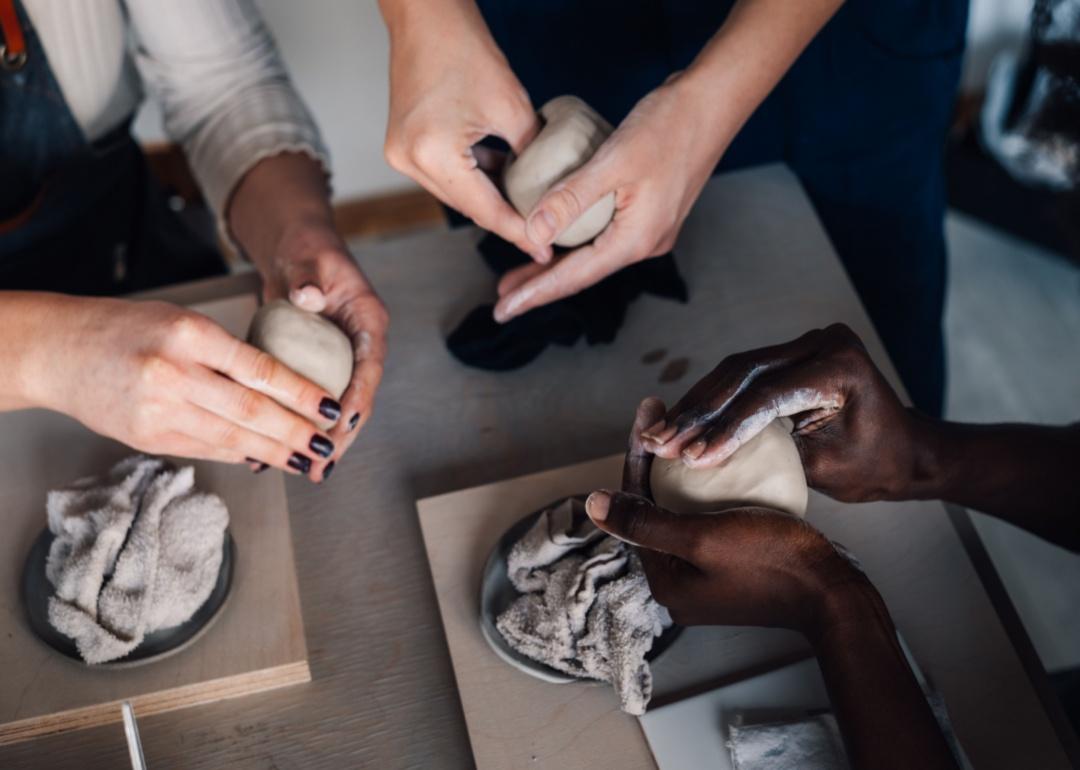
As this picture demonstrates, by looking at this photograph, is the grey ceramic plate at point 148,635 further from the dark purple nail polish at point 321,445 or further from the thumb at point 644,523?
the thumb at point 644,523

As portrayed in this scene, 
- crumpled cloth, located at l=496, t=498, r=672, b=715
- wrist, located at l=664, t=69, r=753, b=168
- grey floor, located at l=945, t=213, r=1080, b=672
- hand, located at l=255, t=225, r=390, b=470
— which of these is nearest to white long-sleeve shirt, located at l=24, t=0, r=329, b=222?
hand, located at l=255, t=225, r=390, b=470

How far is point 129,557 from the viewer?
0.84 meters

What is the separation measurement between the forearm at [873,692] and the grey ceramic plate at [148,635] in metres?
0.54

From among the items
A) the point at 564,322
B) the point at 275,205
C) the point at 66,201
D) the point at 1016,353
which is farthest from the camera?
the point at 1016,353

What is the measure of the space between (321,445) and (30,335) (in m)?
0.30

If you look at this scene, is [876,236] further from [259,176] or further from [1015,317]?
[1015,317]

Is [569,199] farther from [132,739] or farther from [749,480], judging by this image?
[132,739]

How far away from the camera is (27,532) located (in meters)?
0.92

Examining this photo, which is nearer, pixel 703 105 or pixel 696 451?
pixel 696 451

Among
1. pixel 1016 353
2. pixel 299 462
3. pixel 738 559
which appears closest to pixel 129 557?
pixel 299 462

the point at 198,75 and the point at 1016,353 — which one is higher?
the point at 198,75

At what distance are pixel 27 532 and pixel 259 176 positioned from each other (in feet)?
1.66

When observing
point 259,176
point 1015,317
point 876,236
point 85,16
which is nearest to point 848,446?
point 876,236

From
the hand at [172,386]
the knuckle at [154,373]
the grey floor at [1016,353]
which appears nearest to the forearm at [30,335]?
the hand at [172,386]
